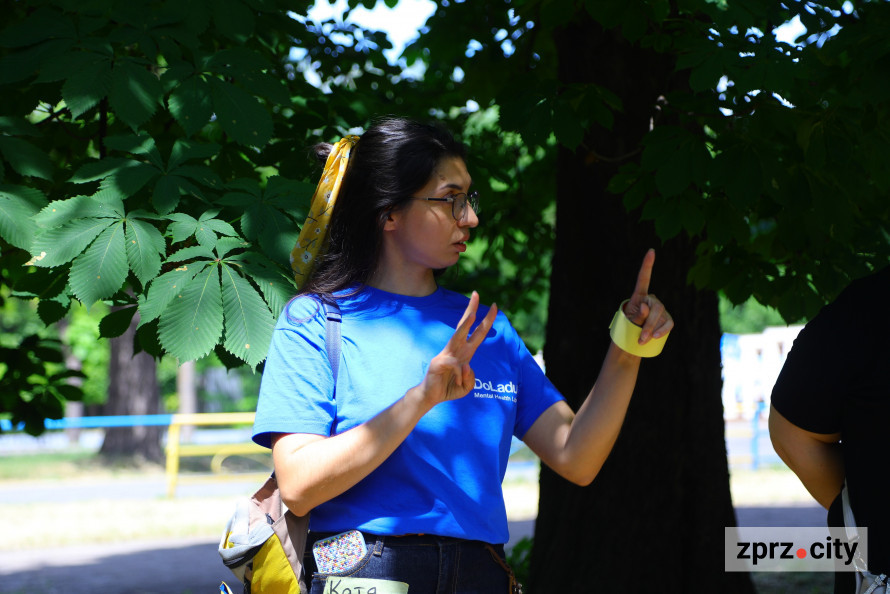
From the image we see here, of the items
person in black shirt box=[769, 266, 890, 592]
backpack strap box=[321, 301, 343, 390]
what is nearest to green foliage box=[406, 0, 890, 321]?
person in black shirt box=[769, 266, 890, 592]

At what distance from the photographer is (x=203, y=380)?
36.9 m

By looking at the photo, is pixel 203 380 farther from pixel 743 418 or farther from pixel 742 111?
pixel 742 111

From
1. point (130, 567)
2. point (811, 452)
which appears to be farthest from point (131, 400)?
point (811, 452)

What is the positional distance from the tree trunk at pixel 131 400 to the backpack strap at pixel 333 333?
16.9 metres

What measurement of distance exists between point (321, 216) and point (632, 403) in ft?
8.95

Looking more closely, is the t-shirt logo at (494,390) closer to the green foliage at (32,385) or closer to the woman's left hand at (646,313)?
the woman's left hand at (646,313)

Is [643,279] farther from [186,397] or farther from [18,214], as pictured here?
[186,397]

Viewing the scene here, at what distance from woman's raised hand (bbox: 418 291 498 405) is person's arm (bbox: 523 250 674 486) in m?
0.34

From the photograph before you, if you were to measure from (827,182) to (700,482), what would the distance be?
1651 mm

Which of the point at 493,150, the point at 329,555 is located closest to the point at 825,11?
the point at 329,555

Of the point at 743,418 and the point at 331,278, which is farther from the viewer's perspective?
the point at 743,418

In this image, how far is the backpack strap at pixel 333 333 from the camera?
1.72 m

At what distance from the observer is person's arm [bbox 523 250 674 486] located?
5.88 ft

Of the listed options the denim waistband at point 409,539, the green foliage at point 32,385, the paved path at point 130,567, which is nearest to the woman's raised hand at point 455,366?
the denim waistband at point 409,539
